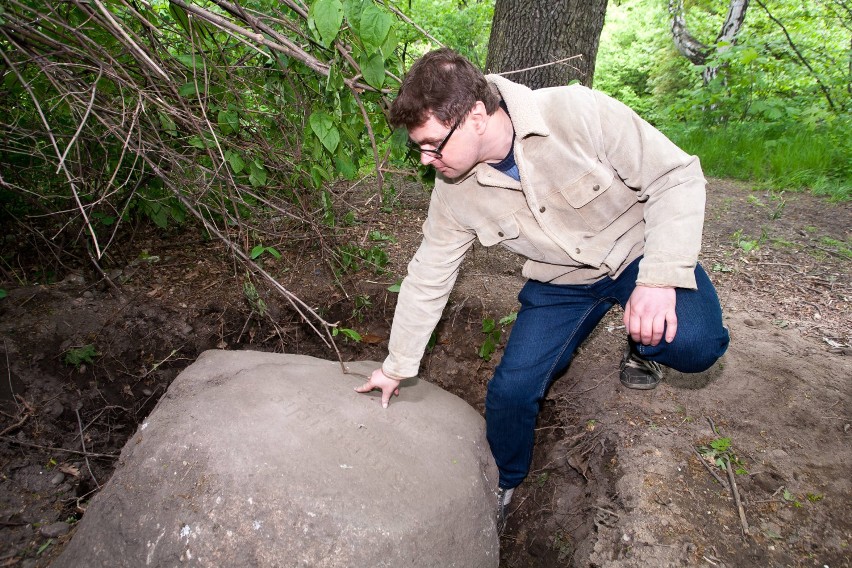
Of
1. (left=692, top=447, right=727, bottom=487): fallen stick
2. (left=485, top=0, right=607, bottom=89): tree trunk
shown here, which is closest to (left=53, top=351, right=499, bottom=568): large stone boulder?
(left=692, top=447, right=727, bottom=487): fallen stick

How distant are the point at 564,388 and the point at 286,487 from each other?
1399mm

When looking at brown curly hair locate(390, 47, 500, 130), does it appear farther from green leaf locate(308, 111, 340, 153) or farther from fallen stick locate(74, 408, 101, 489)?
fallen stick locate(74, 408, 101, 489)

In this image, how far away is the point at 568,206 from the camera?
1839 mm

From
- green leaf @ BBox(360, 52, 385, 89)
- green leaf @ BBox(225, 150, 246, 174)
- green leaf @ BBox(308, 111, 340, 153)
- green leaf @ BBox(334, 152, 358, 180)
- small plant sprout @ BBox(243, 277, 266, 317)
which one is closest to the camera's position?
green leaf @ BBox(360, 52, 385, 89)

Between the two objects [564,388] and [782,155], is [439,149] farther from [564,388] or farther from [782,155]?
[782,155]

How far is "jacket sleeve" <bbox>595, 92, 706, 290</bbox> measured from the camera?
1595 millimetres

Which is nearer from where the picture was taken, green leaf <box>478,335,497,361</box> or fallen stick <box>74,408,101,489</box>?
fallen stick <box>74,408,101,489</box>

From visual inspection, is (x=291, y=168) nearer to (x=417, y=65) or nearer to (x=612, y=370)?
(x=417, y=65)

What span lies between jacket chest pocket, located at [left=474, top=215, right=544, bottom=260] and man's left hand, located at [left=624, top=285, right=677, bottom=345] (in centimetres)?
46

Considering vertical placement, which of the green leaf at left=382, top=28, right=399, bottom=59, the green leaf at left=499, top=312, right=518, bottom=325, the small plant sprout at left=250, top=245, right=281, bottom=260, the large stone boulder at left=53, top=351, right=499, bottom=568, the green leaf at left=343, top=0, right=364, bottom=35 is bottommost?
the large stone boulder at left=53, top=351, right=499, bottom=568

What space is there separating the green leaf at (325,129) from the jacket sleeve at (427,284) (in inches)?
15.8

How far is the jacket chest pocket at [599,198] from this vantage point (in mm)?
1767

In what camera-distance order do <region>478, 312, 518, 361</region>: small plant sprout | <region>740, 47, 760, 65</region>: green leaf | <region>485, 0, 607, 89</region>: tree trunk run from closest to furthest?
<region>478, 312, 518, 361</region>: small plant sprout < <region>485, 0, 607, 89</region>: tree trunk < <region>740, 47, 760, 65</region>: green leaf

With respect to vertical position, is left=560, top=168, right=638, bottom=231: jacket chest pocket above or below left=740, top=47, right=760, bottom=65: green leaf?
below
